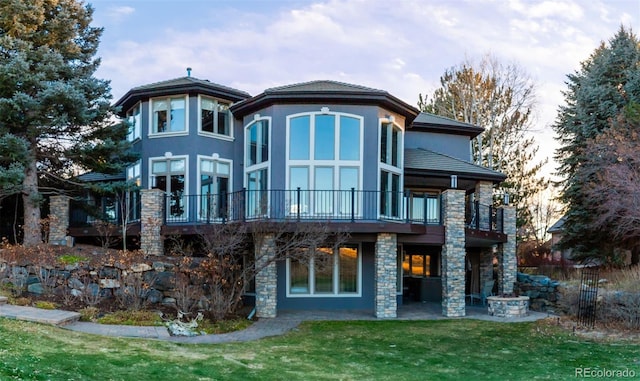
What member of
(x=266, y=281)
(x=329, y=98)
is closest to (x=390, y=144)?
(x=329, y=98)

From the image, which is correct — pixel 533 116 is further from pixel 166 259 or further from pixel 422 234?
pixel 166 259

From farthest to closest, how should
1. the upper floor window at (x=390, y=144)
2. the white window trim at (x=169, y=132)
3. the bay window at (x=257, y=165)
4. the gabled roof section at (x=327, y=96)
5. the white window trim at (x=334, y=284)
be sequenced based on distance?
the white window trim at (x=169, y=132) < the upper floor window at (x=390, y=144) < the white window trim at (x=334, y=284) < the bay window at (x=257, y=165) < the gabled roof section at (x=327, y=96)

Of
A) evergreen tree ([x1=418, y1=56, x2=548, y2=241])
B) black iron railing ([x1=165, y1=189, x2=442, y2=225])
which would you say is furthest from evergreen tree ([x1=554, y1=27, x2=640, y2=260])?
black iron railing ([x1=165, y1=189, x2=442, y2=225])

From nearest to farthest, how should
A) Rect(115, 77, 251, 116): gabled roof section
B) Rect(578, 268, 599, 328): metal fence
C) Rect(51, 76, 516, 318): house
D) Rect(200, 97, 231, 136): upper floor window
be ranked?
Rect(578, 268, 599, 328): metal fence < Rect(51, 76, 516, 318): house < Rect(115, 77, 251, 116): gabled roof section < Rect(200, 97, 231, 136): upper floor window

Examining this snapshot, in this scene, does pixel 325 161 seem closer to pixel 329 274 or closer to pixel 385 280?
pixel 329 274

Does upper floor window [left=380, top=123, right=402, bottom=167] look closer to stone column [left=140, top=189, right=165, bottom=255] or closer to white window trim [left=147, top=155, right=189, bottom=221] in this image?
white window trim [left=147, top=155, right=189, bottom=221]

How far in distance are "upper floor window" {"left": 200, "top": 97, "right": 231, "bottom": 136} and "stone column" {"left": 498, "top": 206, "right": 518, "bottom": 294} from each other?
952 cm

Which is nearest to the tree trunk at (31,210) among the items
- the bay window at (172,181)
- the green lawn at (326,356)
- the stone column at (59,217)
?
the stone column at (59,217)

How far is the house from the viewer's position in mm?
14867

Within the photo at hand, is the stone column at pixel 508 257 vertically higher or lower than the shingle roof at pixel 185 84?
lower

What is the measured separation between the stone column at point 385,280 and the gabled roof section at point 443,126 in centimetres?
632

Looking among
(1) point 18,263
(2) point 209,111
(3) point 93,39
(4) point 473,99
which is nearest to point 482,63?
(4) point 473,99

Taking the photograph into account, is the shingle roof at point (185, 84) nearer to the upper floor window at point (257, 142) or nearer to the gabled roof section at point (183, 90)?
the gabled roof section at point (183, 90)

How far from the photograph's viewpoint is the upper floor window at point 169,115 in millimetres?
17547
